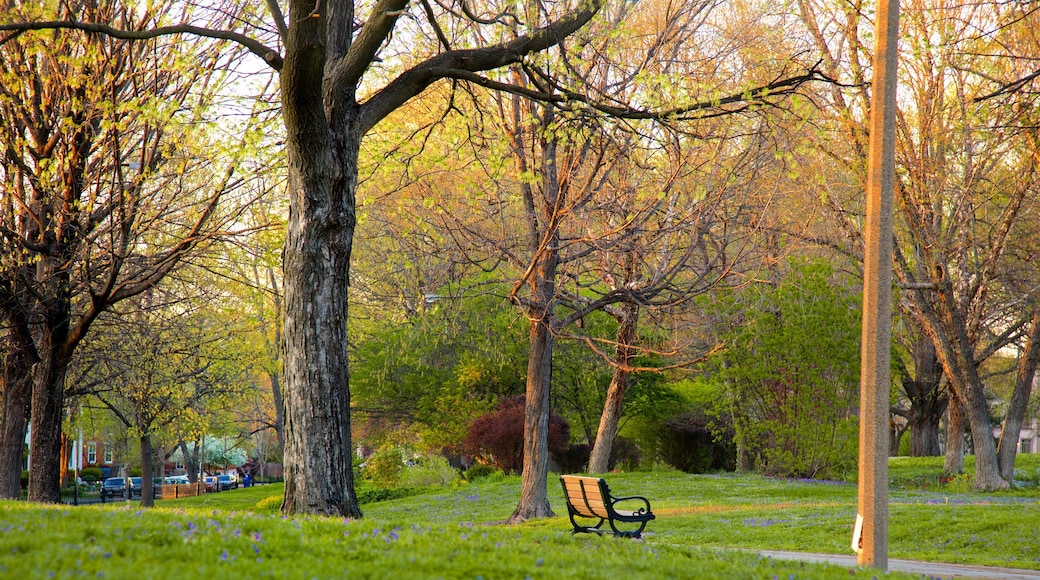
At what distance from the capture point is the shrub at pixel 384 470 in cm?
3177

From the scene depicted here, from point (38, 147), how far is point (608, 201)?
9.14 meters

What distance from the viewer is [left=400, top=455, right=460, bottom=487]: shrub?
30.8 m

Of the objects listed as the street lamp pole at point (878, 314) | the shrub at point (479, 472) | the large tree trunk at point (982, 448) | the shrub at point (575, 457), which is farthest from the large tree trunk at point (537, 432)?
the shrub at point (575, 457)

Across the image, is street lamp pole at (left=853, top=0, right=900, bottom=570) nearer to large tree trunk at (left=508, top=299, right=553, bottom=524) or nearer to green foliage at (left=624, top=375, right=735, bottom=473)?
large tree trunk at (left=508, top=299, right=553, bottom=524)

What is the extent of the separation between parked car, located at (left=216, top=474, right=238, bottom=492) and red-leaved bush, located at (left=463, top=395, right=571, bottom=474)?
→ 21509 millimetres

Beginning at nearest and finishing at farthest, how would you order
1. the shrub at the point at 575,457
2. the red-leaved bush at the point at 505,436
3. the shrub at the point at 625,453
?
the red-leaved bush at the point at 505,436 → the shrub at the point at 575,457 → the shrub at the point at 625,453

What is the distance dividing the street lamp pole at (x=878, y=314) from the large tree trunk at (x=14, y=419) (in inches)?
509

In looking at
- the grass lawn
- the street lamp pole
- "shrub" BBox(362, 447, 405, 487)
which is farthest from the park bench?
"shrub" BBox(362, 447, 405, 487)

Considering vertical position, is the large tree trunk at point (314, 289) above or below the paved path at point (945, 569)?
above

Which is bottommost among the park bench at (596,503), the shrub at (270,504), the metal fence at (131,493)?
the metal fence at (131,493)

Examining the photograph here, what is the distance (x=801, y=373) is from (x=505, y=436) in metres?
10.3

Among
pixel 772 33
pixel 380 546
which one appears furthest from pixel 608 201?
pixel 380 546

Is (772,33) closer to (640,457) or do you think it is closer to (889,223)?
(889,223)

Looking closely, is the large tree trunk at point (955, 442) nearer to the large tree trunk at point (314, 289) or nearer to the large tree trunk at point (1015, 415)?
the large tree trunk at point (1015, 415)
